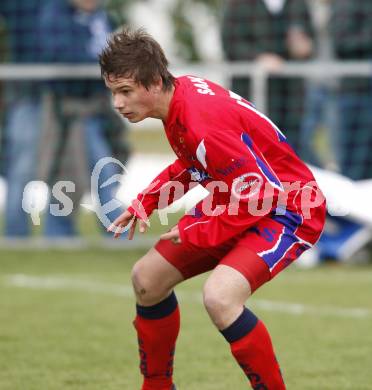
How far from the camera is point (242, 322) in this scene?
4.12 m

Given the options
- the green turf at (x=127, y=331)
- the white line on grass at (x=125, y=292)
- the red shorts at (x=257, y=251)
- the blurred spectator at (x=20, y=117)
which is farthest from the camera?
the blurred spectator at (x=20, y=117)

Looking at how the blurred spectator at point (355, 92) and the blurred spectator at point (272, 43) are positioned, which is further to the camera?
the blurred spectator at point (355, 92)

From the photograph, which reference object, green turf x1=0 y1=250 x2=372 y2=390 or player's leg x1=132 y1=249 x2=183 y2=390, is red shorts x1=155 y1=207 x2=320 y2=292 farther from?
green turf x1=0 y1=250 x2=372 y2=390

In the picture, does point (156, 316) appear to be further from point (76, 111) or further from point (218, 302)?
point (76, 111)

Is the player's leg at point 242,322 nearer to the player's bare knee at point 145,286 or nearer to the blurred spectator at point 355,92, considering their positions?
the player's bare knee at point 145,286

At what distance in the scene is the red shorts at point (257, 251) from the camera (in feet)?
13.8

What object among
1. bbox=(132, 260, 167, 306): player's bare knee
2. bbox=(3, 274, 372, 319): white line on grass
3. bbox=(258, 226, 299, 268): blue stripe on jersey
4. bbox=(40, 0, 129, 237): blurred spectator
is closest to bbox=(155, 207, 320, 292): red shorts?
bbox=(258, 226, 299, 268): blue stripe on jersey

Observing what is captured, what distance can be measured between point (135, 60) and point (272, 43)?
541cm

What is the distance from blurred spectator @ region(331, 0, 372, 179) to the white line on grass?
2.63m

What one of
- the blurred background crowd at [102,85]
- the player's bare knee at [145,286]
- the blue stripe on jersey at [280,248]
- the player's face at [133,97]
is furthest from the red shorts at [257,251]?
the blurred background crowd at [102,85]

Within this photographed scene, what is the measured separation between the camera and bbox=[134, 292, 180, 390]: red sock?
4.50 metres

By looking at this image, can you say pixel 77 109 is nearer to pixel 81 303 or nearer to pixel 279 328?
pixel 81 303

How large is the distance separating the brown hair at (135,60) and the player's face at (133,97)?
0.02m

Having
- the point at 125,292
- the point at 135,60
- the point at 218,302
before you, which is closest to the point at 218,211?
the point at 218,302
